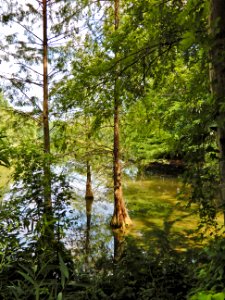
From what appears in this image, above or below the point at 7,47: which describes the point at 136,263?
below

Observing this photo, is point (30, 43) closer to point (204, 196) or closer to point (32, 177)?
point (32, 177)

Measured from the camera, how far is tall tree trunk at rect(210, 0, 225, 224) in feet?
6.38

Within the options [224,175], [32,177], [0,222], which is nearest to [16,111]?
[32,177]

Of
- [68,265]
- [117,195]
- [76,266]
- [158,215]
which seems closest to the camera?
[68,265]

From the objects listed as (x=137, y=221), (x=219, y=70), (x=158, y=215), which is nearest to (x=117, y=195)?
(x=137, y=221)

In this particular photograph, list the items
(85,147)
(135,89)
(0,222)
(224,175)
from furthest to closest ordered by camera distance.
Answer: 1. (85,147)
2. (135,89)
3. (0,222)
4. (224,175)

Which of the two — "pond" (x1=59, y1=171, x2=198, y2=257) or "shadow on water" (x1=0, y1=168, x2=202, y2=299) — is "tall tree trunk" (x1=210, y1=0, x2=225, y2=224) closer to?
"shadow on water" (x1=0, y1=168, x2=202, y2=299)

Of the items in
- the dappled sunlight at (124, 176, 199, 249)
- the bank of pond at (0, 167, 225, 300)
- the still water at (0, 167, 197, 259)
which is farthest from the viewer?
the dappled sunlight at (124, 176, 199, 249)

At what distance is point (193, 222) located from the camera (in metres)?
12.3

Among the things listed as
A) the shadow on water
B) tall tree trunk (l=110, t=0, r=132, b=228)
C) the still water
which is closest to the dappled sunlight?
the still water

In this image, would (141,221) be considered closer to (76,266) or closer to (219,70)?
(76,266)

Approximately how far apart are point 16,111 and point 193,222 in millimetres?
7509

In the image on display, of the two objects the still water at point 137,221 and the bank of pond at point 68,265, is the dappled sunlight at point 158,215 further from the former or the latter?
the bank of pond at point 68,265

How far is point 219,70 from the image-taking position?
221cm
